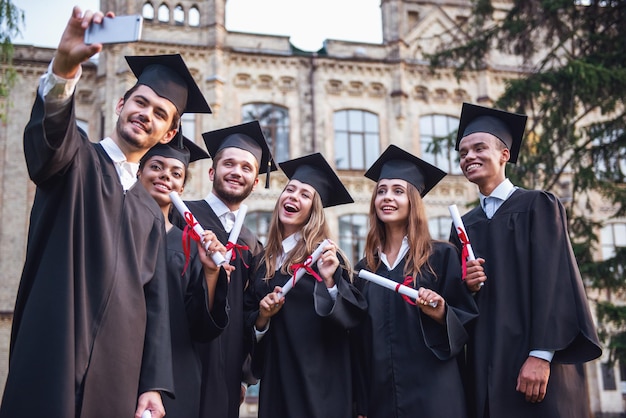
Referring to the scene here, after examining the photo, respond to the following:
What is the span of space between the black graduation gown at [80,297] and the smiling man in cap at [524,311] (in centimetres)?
224

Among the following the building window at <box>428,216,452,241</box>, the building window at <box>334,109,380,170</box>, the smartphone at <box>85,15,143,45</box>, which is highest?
the building window at <box>334,109,380,170</box>

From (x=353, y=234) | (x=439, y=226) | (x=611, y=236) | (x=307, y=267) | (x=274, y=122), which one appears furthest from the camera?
(x=611, y=236)

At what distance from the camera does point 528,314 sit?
4285 mm

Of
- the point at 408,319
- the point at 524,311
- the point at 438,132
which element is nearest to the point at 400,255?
the point at 408,319

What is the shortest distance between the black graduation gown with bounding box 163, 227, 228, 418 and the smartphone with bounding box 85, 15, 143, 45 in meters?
1.69

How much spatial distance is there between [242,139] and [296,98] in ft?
55.1

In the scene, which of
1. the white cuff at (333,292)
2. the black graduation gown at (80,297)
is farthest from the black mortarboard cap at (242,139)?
the black graduation gown at (80,297)

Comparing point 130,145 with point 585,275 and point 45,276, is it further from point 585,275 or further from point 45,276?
point 585,275

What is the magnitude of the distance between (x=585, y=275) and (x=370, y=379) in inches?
386

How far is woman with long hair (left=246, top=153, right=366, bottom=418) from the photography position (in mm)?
4422

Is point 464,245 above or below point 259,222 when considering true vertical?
below

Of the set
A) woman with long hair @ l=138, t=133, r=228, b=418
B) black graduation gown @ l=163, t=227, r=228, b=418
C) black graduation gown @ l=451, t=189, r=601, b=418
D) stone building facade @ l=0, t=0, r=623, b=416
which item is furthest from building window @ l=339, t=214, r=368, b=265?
black graduation gown @ l=163, t=227, r=228, b=418

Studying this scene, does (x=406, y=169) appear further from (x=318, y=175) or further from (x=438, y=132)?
(x=438, y=132)

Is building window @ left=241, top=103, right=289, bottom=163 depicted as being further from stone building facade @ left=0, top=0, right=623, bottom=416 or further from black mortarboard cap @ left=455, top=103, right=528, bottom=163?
black mortarboard cap @ left=455, top=103, right=528, bottom=163
